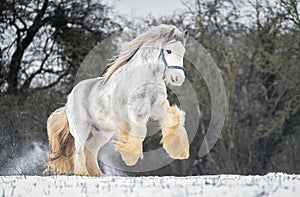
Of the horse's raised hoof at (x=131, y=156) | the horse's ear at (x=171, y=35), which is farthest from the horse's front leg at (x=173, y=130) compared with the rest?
the horse's ear at (x=171, y=35)

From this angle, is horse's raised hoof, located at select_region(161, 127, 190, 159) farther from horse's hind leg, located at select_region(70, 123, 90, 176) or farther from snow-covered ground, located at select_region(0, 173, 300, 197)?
snow-covered ground, located at select_region(0, 173, 300, 197)

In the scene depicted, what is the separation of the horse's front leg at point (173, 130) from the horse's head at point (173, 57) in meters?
0.33

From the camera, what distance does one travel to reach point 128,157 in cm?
697

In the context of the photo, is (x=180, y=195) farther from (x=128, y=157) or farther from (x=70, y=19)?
(x=70, y=19)

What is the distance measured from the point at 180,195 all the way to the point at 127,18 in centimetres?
1244

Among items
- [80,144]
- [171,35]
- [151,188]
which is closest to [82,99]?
[80,144]

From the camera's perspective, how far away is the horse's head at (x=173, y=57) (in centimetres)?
684

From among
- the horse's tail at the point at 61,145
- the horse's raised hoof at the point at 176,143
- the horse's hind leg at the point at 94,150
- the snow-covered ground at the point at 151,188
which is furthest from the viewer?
the horse's tail at the point at 61,145

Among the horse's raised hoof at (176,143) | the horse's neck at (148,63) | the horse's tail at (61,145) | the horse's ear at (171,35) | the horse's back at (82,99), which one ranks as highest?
the horse's ear at (171,35)

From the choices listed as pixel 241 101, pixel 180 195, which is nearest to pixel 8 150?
pixel 241 101

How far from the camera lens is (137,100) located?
22.7ft

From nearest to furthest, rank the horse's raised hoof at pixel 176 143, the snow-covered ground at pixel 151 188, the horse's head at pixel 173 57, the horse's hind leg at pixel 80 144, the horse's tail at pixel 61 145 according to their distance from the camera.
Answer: the snow-covered ground at pixel 151 188
the horse's head at pixel 173 57
the horse's raised hoof at pixel 176 143
the horse's hind leg at pixel 80 144
the horse's tail at pixel 61 145

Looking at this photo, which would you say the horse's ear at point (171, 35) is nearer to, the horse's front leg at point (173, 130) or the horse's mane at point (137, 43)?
the horse's mane at point (137, 43)

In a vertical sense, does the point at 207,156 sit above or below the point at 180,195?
below
